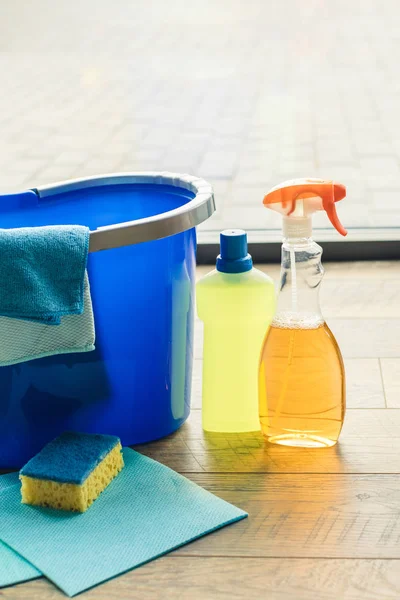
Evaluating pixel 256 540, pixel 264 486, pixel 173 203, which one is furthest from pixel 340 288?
pixel 256 540

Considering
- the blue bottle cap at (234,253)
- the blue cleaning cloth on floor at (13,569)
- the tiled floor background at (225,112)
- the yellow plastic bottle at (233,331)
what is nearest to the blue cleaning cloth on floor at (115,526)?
the blue cleaning cloth on floor at (13,569)

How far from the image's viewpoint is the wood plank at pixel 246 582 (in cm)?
83

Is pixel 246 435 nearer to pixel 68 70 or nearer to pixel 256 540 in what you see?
pixel 256 540

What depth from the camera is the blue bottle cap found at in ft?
3.51

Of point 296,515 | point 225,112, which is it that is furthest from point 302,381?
point 225,112

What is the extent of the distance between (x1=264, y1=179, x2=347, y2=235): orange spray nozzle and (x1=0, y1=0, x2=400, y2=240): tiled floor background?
2.81 ft

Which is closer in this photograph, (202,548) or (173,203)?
(202,548)

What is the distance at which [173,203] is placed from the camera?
1186 millimetres

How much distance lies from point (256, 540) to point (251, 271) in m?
0.34

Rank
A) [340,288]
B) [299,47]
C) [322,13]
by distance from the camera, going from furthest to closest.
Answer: [299,47], [322,13], [340,288]

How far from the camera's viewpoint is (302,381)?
105 cm

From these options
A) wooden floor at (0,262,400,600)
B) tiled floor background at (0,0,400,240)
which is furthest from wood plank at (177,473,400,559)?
tiled floor background at (0,0,400,240)

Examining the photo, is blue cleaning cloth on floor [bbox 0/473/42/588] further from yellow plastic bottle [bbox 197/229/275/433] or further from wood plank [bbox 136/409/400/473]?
yellow plastic bottle [bbox 197/229/275/433]

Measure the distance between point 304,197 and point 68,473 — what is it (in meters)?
0.41
